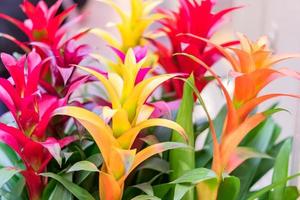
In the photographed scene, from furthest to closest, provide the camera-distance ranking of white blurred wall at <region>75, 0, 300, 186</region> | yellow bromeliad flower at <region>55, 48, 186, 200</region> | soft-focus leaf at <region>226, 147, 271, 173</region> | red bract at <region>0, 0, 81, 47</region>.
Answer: white blurred wall at <region>75, 0, 300, 186</region>
red bract at <region>0, 0, 81, 47</region>
soft-focus leaf at <region>226, 147, 271, 173</region>
yellow bromeliad flower at <region>55, 48, 186, 200</region>

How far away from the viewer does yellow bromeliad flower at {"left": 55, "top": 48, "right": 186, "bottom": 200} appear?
60cm

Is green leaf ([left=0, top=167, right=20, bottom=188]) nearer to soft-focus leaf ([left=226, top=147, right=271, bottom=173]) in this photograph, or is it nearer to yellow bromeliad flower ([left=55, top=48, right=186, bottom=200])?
yellow bromeliad flower ([left=55, top=48, right=186, bottom=200])

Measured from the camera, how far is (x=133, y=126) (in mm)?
621

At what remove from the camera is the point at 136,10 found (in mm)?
939

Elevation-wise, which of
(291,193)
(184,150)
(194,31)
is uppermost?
(194,31)

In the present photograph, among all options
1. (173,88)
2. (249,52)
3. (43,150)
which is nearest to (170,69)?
(173,88)

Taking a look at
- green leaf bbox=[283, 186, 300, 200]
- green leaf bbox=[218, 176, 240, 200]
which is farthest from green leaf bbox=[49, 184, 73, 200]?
green leaf bbox=[283, 186, 300, 200]

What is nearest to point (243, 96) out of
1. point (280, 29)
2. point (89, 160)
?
point (89, 160)

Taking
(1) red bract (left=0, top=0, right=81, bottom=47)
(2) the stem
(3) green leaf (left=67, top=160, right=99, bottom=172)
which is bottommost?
(2) the stem

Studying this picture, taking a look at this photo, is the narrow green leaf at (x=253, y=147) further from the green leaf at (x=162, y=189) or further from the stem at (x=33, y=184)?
the stem at (x=33, y=184)

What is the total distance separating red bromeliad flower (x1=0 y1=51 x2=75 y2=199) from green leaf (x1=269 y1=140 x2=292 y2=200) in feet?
1.15

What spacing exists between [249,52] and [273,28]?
0.59 m

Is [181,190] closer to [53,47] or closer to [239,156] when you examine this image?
[239,156]

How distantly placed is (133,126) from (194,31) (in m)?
0.27
